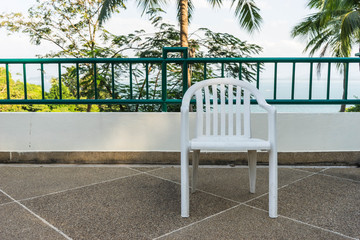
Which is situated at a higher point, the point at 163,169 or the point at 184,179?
the point at 184,179

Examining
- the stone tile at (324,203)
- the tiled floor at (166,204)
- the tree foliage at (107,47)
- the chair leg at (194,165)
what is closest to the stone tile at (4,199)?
the tiled floor at (166,204)

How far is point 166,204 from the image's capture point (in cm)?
264

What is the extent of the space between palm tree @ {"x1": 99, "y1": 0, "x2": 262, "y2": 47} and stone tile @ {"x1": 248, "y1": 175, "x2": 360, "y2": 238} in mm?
6423

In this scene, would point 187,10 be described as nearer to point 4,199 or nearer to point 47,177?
point 47,177

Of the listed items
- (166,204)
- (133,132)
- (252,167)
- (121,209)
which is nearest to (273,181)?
(252,167)

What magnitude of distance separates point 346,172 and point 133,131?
246 centimetres

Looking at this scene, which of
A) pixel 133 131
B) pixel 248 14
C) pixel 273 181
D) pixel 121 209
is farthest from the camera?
pixel 248 14

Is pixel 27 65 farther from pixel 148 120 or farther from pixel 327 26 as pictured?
pixel 327 26

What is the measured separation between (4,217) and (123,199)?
2.92 ft

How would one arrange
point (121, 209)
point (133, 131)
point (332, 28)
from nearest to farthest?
point (121, 209) < point (133, 131) < point (332, 28)

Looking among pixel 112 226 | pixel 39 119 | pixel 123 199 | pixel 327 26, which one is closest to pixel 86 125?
pixel 39 119

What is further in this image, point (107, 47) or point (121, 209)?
point (107, 47)

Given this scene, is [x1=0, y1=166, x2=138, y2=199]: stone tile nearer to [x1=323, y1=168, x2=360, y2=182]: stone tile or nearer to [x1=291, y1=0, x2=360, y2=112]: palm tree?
[x1=323, y1=168, x2=360, y2=182]: stone tile

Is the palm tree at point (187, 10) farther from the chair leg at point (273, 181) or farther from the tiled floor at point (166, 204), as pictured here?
the chair leg at point (273, 181)
